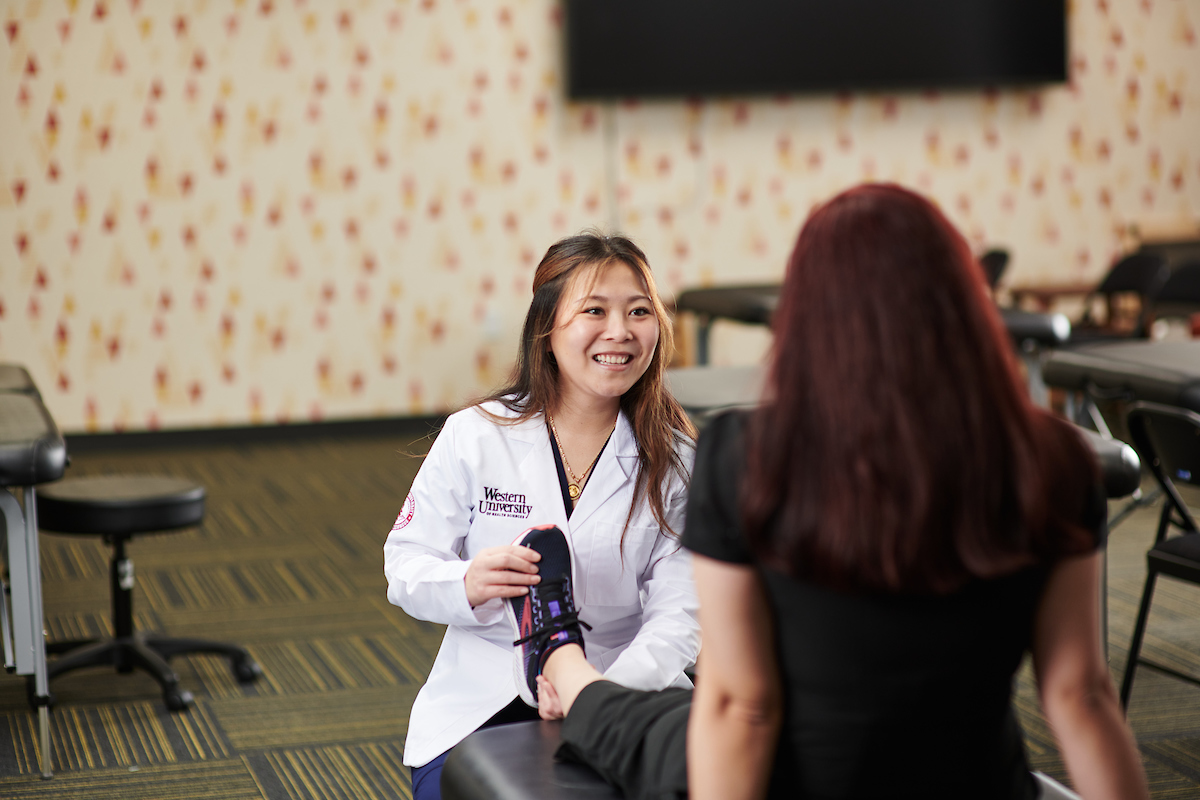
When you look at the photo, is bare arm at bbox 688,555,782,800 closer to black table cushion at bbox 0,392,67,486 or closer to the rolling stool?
black table cushion at bbox 0,392,67,486

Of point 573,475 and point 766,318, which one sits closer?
point 573,475

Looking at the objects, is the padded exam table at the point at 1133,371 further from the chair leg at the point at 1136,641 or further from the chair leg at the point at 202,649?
the chair leg at the point at 202,649

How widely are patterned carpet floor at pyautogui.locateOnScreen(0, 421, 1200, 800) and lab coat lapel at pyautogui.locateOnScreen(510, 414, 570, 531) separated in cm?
28

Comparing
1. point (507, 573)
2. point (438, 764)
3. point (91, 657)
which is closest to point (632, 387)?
point (507, 573)

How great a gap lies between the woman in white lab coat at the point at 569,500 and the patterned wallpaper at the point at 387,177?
14.1 feet

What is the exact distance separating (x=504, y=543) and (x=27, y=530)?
116 centimetres

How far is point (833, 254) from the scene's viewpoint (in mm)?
1100

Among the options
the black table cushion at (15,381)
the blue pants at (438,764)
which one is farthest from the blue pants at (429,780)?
the black table cushion at (15,381)

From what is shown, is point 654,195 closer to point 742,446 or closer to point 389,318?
point 389,318

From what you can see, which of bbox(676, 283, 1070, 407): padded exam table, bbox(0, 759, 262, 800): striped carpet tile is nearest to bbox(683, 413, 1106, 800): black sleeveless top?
bbox(0, 759, 262, 800): striped carpet tile

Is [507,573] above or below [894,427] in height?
below

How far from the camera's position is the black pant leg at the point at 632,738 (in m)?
1.34

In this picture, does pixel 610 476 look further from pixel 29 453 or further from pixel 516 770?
pixel 29 453

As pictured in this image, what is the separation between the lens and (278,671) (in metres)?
3.12
